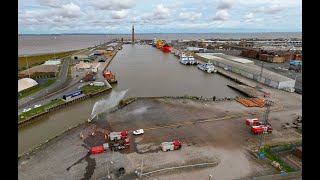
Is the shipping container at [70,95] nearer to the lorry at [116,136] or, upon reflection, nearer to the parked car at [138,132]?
the lorry at [116,136]

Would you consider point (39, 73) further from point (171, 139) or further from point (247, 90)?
point (247, 90)

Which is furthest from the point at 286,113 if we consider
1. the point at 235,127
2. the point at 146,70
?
the point at 146,70

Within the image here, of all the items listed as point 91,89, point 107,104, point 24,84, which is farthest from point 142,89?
point 24,84

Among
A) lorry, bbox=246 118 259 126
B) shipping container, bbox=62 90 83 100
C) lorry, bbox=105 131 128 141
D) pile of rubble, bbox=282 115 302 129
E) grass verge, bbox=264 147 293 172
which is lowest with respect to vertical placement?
grass verge, bbox=264 147 293 172

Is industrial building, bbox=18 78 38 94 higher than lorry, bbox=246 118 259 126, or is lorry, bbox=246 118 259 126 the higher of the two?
industrial building, bbox=18 78 38 94

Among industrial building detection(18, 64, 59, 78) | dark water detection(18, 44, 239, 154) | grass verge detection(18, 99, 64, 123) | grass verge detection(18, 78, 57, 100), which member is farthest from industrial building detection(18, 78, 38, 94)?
dark water detection(18, 44, 239, 154)

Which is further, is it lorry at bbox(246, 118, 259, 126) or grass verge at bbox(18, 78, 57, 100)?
grass verge at bbox(18, 78, 57, 100)

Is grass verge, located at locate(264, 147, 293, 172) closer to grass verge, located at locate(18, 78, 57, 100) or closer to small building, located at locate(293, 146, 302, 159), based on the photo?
small building, located at locate(293, 146, 302, 159)
